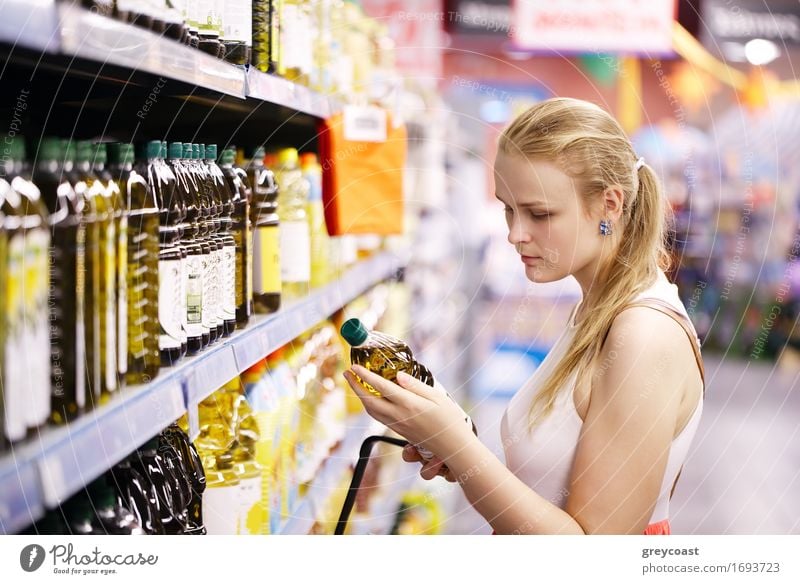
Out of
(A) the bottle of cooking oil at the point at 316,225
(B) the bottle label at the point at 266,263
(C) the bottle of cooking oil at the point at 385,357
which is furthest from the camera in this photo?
(A) the bottle of cooking oil at the point at 316,225

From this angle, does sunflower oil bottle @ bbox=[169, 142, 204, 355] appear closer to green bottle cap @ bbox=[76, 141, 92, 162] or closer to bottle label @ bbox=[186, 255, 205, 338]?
bottle label @ bbox=[186, 255, 205, 338]

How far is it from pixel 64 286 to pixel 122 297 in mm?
123

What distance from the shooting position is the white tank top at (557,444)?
144cm

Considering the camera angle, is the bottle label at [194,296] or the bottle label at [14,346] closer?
the bottle label at [14,346]

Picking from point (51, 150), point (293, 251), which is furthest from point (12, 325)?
point (293, 251)

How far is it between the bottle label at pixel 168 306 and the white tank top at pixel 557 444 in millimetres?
552

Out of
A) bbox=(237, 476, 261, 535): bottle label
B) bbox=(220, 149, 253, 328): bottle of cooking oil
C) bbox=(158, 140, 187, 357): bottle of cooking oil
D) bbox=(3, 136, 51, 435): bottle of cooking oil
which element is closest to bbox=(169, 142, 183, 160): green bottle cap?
bbox=(158, 140, 187, 357): bottle of cooking oil

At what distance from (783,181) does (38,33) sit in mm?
8183

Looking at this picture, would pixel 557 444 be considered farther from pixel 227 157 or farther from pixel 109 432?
pixel 227 157

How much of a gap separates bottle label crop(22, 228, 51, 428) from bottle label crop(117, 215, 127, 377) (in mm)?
162

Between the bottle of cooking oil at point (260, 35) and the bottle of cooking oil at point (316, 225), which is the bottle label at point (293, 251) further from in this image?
the bottle of cooking oil at point (260, 35)

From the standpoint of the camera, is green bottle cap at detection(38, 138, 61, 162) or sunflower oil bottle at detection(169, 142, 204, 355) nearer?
green bottle cap at detection(38, 138, 61, 162)

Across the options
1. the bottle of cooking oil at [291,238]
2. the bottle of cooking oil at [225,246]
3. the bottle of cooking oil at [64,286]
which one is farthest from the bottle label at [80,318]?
the bottle of cooking oil at [291,238]

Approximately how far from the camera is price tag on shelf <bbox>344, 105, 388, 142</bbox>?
97.3 inches
